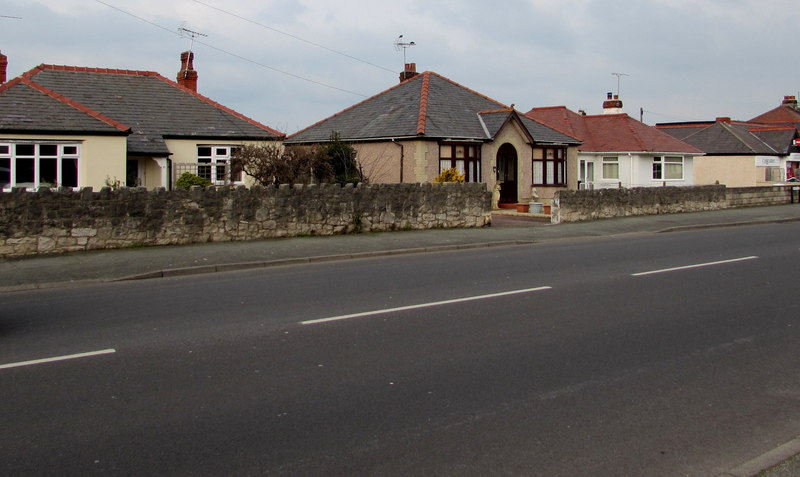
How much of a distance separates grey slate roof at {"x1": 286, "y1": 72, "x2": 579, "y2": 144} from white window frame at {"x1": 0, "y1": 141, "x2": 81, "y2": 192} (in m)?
11.2

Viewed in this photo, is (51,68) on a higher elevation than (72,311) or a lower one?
higher

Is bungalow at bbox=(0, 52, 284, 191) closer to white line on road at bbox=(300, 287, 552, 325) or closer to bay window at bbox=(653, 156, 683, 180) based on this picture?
white line on road at bbox=(300, 287, 552, 325)

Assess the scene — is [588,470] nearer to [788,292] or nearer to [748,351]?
[748,351]

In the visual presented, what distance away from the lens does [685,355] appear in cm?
733

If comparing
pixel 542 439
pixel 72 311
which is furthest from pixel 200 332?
pixel 542 439

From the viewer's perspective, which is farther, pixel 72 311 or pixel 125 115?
pixel 125 115

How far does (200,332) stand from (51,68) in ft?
84.9

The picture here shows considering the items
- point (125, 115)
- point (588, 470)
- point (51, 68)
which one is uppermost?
point (51, 68)

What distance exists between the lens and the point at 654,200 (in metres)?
28.8

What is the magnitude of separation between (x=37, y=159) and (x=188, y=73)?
44.6 ft

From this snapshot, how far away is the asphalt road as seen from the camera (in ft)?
16.1

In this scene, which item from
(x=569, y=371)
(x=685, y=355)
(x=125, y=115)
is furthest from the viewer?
(x=125, y=115)

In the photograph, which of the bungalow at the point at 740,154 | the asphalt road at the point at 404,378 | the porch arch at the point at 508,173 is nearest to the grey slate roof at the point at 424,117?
the porch arch at the point at 508,173

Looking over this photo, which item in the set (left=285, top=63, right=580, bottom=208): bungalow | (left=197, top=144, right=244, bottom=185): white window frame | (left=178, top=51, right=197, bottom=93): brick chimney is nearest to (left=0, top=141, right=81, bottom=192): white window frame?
(left=197, top=144, right=244, bottom=185): white window frame
